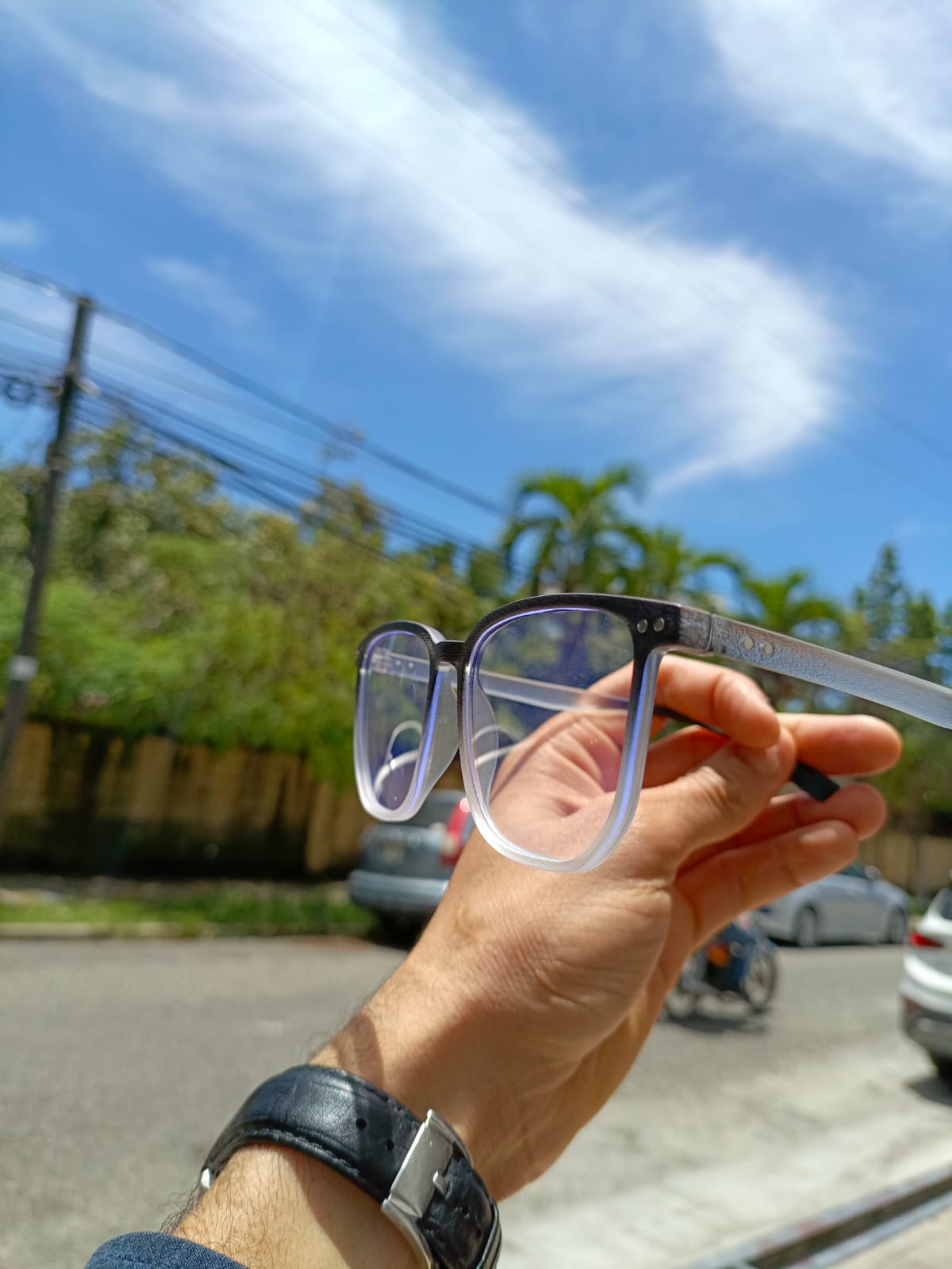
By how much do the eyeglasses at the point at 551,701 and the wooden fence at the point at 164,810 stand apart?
12286 mm

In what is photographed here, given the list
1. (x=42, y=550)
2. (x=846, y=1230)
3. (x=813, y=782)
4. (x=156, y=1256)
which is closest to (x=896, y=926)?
(x=42, y=550)

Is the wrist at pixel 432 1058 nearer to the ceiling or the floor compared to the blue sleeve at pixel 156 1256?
nearer to the ceiling

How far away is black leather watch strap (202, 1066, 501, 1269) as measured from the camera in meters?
1.07

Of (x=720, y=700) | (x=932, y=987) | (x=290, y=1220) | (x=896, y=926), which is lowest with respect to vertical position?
(x=896, y=926)

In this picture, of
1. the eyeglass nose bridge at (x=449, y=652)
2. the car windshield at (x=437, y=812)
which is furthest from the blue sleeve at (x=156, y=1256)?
the car windshield at (x=437, y=812)

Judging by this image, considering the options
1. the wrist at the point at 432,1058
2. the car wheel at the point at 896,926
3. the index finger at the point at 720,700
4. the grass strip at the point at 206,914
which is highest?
the index finger at the point at 720,700

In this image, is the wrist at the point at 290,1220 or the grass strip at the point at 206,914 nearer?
the wrist at the point at 290,1220

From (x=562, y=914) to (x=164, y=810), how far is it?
13092 millimetres

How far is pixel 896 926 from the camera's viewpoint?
15.5 m

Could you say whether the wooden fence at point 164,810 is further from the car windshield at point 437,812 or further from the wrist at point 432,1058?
the wrist at point 432,1058

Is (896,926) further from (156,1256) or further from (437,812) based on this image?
(156,1256)

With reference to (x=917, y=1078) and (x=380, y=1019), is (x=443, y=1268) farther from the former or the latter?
(x=917, y=1078)

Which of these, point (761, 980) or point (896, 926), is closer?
point (761, 980)

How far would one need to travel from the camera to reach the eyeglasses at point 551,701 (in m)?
0.96
